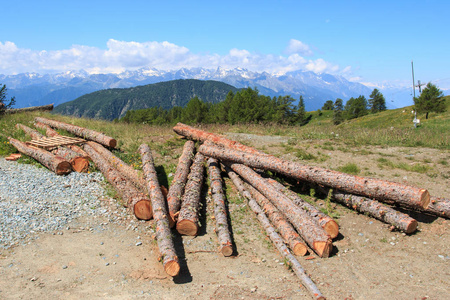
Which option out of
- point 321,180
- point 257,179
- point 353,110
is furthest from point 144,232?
point 353,110

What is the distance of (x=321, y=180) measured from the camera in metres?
7.75

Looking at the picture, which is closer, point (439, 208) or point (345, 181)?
point (439, 208)

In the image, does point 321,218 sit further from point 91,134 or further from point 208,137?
point 91,134

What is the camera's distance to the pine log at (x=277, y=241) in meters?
4.87

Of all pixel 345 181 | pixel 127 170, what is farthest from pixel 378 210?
pixel 127 170

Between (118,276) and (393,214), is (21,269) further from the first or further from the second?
(393,214)

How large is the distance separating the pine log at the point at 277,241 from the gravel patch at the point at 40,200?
4278 mm

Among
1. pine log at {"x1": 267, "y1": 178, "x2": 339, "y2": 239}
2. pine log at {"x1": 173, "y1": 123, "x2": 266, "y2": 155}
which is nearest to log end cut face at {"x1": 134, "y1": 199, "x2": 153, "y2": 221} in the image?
pine log at {"x1": 267, "y1": 178, "x2": 339, "y2": 239}

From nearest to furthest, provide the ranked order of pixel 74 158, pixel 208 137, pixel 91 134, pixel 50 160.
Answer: pixel 50 160 → pixel 74 158 → pixel 208 137 → pixel 91 134

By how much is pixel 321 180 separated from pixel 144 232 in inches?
200

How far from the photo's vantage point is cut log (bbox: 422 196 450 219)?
6551 mm

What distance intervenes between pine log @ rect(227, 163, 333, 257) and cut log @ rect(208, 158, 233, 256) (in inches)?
42.9

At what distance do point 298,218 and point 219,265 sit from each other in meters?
2.20

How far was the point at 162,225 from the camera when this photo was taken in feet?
20.7
